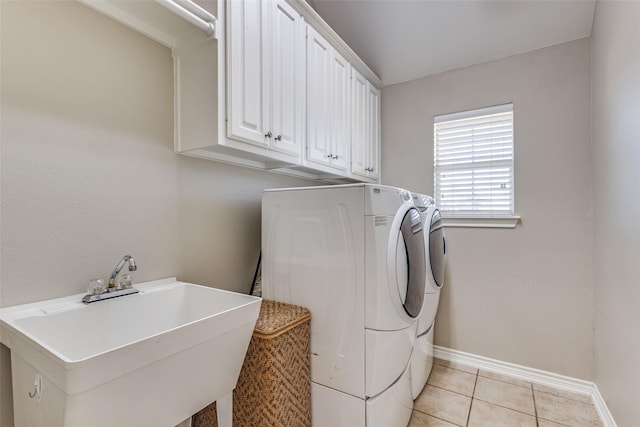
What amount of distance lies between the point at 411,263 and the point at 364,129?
1410mm

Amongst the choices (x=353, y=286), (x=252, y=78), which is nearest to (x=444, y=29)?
(x=252, y=78)

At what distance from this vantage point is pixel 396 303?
4.58 feet

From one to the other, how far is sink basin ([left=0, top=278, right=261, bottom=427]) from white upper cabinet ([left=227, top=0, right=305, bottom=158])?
2.66 ft

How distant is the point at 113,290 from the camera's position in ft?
3.85

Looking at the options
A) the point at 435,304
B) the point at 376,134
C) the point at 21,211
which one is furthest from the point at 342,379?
the point at 376,134

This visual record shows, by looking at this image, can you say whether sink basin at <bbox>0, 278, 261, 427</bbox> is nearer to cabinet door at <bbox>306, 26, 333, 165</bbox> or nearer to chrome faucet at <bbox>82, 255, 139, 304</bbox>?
chrome faucet at <bbox>82, 255, 139, 304</bbox>

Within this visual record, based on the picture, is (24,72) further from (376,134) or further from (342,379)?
(376,134)

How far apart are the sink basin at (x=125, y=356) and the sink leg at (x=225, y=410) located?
0.05 ft

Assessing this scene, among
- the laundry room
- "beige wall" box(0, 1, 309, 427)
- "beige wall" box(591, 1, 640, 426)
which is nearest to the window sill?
the laundry room

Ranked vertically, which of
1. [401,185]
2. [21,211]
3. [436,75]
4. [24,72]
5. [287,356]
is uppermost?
[436,75]

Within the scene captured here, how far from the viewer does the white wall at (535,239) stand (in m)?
2.11

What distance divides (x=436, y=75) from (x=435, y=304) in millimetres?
1944

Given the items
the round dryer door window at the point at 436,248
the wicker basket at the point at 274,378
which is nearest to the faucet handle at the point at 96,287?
the wicker basket at the point at 274,378

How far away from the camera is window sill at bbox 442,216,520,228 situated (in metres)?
2.31
